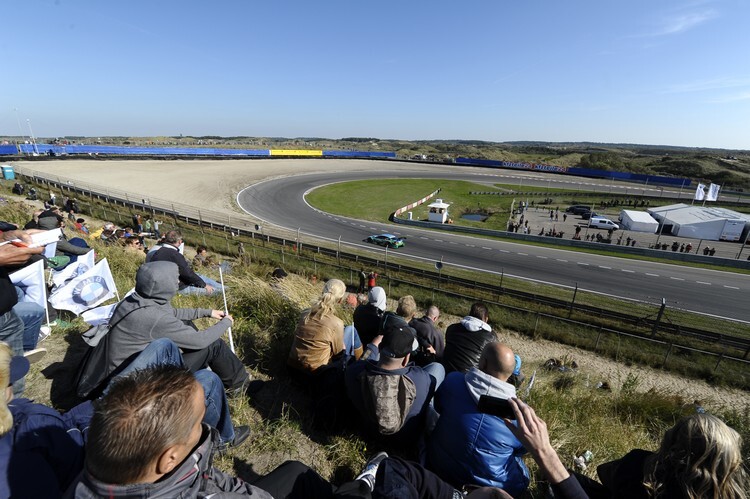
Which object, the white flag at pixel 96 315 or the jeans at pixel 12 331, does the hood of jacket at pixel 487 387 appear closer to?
the jeans at pixel 12 331

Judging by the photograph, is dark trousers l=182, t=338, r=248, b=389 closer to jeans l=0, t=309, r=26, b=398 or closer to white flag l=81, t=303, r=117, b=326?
jeans l=0, t=309, r=26, b=398

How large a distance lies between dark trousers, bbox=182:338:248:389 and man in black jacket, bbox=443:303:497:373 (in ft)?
8.64

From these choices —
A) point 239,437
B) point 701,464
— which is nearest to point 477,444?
point 701,464

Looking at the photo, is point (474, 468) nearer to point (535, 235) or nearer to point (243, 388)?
point (243, 388)

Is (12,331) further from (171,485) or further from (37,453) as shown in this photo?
(171,485)

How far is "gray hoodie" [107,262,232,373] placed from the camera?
3.01 metres

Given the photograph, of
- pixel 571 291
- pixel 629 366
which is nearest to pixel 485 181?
pixel 571 291

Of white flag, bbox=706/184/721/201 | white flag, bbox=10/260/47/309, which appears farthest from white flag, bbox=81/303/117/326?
white flag, bbox=706/184/721/201

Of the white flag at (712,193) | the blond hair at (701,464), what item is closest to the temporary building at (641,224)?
the white flag at (712,193)

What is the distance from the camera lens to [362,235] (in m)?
33.4

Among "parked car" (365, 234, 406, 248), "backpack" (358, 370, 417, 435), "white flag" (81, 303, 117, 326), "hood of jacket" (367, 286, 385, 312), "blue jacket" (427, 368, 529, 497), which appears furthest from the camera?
"parked car" (365, 234, 406, 248)

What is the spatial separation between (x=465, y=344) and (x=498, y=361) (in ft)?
6.68

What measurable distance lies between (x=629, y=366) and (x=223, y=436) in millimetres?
15840

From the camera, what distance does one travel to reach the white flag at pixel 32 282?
189 inches
